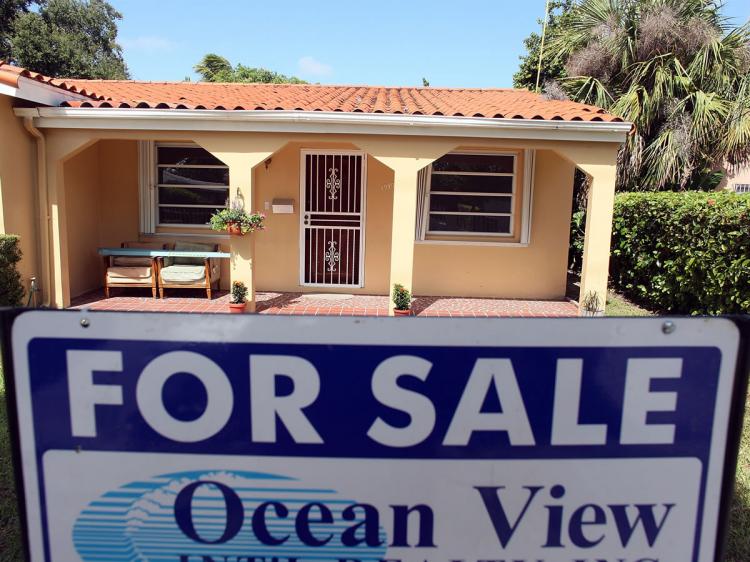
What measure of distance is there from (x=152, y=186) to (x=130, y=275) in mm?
1735

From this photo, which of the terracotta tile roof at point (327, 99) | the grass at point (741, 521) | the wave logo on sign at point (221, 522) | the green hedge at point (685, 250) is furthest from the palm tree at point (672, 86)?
the wave logo on sign at point (221, 522)

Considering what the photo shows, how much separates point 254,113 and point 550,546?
699cm

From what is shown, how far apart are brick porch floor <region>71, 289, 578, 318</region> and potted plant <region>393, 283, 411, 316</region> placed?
0.49 meters

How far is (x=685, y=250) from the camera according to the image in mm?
7320

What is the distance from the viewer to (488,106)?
8391mm

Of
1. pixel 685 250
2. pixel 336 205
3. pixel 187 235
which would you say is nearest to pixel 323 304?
pixel 336 205

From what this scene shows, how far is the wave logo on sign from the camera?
1.06 meters

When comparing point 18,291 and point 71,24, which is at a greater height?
point 71,24

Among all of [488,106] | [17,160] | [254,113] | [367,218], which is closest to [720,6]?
[488,106]

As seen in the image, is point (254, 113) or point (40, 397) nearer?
point (40, 397)

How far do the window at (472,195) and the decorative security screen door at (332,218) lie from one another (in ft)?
4.24

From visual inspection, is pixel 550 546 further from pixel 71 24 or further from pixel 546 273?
pixel 71 24

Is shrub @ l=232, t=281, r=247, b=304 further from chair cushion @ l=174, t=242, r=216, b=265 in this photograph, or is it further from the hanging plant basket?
chair cushion @ l=174, t=242, r=216, b=265

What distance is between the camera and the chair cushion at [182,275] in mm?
8516
